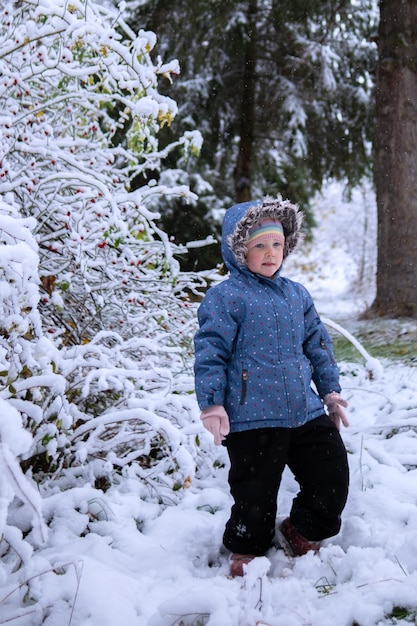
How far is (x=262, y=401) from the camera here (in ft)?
7.02

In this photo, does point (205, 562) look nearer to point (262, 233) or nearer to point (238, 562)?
point (238, 562)

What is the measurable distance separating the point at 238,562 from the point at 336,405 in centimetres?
71

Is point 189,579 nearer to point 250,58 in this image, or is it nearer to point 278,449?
point 278,449

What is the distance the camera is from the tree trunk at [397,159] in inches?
251

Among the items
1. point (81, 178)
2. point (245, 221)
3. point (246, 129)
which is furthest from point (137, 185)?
point (245, 221)

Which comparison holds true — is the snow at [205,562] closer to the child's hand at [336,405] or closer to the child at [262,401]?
the child at [262,401]

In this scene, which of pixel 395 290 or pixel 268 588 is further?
pixel 395 290

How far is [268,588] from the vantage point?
1.95 meters

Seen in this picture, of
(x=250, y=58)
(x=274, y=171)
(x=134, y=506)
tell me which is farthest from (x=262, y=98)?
(x=134, y=506)

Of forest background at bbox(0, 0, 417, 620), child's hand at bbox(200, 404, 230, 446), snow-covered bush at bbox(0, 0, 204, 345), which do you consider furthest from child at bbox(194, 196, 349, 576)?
snow-covered bush at bbox(0, 0, 204, 345)

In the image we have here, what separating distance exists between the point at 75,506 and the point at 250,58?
8.42 metres

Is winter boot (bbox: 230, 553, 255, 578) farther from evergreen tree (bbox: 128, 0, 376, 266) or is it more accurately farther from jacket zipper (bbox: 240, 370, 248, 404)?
evergreen tree (bbox: 128, 0, 376, 266)

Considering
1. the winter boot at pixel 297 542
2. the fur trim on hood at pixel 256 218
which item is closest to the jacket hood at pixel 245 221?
the fur trim on hood at pixel 256 218

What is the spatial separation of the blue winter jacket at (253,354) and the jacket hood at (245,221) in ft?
0.03
